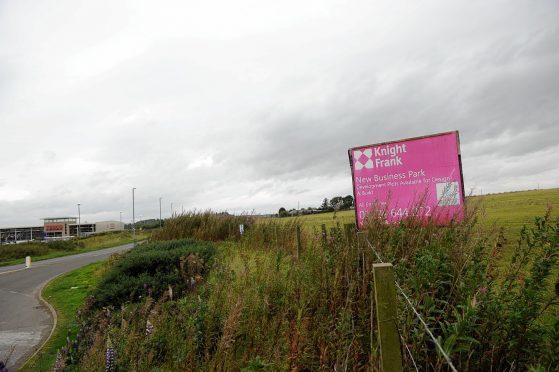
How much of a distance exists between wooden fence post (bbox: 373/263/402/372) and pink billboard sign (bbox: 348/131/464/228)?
4444 mm

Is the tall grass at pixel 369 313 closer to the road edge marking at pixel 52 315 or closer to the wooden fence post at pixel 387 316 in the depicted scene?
the wooden fence post at pixel 387 316

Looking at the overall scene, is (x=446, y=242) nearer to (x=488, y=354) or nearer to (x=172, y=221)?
(x=488, y=354)

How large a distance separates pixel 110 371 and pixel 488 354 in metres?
3.69

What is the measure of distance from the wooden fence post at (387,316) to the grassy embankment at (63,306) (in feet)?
15.9

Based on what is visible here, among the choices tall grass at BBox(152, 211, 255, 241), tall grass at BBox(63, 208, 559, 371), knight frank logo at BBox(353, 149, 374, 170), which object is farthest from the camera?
tall grass at BBox(152, 211, 255, 241)

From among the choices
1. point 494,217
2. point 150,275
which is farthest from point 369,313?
point 494,217

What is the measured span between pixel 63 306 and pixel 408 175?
1008 cm

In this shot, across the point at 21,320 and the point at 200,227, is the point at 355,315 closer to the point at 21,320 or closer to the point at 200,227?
the point at 21,320

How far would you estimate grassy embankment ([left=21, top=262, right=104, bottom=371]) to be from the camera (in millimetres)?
5871

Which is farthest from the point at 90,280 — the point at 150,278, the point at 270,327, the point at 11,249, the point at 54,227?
the point at 54,227

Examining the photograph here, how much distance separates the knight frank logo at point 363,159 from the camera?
7430 mm

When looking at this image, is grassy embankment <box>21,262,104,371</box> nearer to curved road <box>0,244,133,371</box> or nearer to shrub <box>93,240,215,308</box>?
curved road <box>0,244,133,371</box>

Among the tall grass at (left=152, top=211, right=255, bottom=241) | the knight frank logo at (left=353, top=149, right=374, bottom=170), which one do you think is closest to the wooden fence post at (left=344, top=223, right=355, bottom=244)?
the knight frank logo at (left=353, top=149, right=374, bottom=170)

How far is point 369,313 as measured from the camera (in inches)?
129
